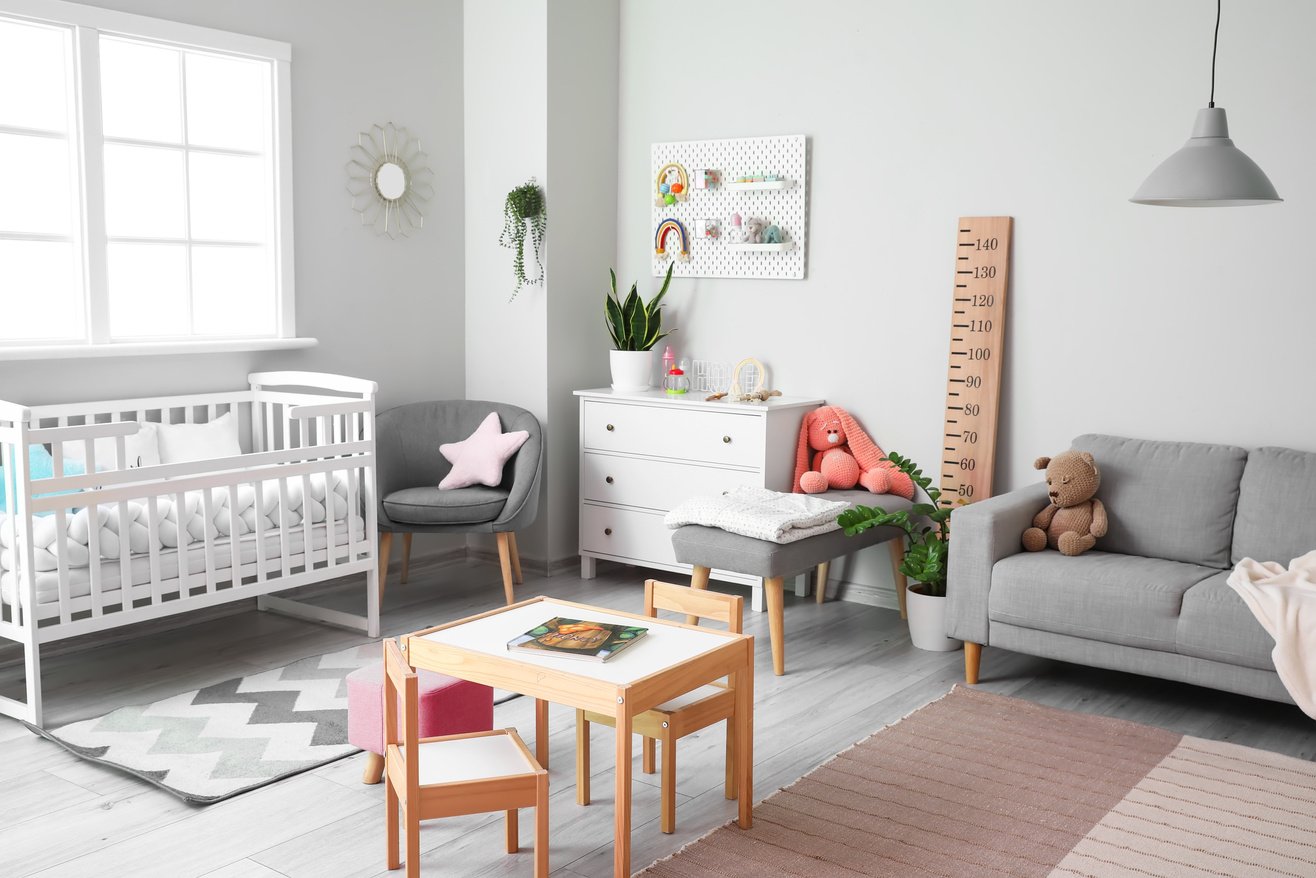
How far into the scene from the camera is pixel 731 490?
4348 millimetres

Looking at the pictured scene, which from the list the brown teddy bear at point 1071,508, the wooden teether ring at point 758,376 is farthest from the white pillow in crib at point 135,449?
the brown teddy bear at point 1071,508

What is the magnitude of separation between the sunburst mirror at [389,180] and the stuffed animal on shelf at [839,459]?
178cm

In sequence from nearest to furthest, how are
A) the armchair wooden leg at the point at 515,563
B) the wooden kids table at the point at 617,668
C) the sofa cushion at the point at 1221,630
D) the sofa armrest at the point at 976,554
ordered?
the wooden kids table at the point at 617,668
the sofa cushion at the point at 1221,630
the sofa armrest at the point at 976,554
the armchair wooden leg at the point at 515,563

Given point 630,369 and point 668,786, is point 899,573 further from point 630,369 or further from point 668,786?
point 668,786

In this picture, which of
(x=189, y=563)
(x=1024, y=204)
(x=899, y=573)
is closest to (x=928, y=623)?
(x=899, y=573)

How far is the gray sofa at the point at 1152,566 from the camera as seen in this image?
312cm

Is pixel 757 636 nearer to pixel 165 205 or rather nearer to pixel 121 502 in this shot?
pixel 121 502

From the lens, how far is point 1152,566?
341cm

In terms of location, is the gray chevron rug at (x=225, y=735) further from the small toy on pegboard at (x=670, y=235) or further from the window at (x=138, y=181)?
the small toy on pegboard at (x=670, y=235)

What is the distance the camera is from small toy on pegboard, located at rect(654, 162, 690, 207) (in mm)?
4793

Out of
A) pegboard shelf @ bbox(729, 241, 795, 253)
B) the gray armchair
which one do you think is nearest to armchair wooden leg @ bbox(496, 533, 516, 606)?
the gray armchair

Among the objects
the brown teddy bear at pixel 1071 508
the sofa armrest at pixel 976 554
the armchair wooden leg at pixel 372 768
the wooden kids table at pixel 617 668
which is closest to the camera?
the wooden kids table at pixel 617 668

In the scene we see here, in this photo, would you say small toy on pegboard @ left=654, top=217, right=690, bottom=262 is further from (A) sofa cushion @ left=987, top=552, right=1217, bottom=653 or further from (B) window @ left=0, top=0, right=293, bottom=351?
(A) sofa cushion @ left=987, top=552, right=1217, bottom=653

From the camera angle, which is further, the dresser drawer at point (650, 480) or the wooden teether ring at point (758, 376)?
the wooden teether ring at point (758, 376)
